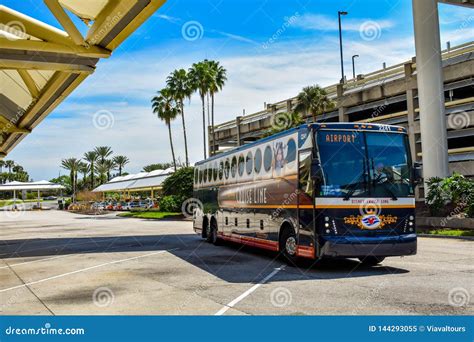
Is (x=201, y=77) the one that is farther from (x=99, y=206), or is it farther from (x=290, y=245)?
(x=290, y=245)

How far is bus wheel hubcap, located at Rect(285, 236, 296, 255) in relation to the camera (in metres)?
12.7

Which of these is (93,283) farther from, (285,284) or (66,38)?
(66,38)

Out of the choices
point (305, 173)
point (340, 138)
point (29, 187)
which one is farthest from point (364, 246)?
point (29, 187)

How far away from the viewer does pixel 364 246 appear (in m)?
11.4

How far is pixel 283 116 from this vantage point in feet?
175

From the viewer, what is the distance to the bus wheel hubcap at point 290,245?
12723mm

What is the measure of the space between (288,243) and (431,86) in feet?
64.7

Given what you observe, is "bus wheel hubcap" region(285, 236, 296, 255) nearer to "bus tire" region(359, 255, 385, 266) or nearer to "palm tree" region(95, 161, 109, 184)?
"bus tire" region(359, 255, 385, 266)

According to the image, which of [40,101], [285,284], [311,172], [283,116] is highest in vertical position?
[283,116]

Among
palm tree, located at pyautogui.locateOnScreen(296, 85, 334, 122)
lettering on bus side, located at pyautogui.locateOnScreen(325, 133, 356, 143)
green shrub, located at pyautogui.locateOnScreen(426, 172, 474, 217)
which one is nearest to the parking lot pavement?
lettering on bus side, located at pyautogui.locateOnScreen(325, 133, 356, 143)

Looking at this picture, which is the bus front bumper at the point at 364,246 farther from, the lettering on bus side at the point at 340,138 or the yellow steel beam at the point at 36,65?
the yellow steel beam at the point at 36,65
